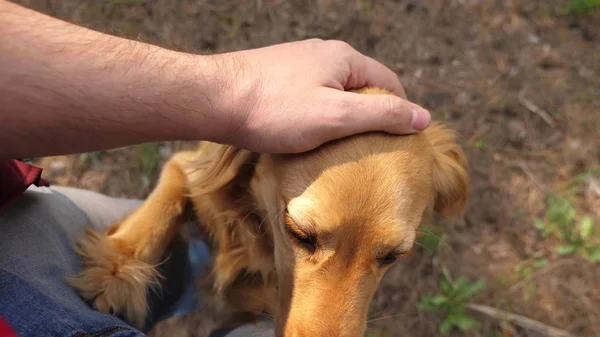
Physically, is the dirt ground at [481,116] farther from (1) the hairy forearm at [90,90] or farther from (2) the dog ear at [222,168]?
(1) the hairy forearm at [90,90]

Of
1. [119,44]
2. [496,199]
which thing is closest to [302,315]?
[119,44]

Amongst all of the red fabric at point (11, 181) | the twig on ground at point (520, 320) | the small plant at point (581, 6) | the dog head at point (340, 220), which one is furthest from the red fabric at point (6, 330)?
the small plant at point (581, 6)

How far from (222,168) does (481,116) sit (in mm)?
2025

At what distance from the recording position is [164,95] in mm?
1352

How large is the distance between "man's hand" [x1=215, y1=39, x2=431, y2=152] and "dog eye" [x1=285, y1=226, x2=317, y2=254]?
0.84ft

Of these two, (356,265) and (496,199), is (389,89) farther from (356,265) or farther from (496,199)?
(496,199)

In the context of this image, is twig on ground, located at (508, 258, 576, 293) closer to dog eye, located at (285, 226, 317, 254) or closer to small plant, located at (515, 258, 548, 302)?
small plant, located at (515, 258, 548, 302)

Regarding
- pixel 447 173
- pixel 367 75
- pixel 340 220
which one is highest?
pixel 367 75

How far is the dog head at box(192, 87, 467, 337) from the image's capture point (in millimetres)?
1479

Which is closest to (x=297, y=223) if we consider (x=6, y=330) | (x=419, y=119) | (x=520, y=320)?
(x=419, y=119)

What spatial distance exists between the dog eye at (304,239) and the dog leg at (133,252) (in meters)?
0.67

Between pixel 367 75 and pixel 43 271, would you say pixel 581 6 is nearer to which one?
pixel 367 75

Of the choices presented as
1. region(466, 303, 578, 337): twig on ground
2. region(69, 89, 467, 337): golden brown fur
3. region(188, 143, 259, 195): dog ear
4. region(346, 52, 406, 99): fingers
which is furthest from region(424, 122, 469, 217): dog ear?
region(466, 303, 578, 337): twig on ground

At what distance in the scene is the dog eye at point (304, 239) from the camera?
5.06 feet
